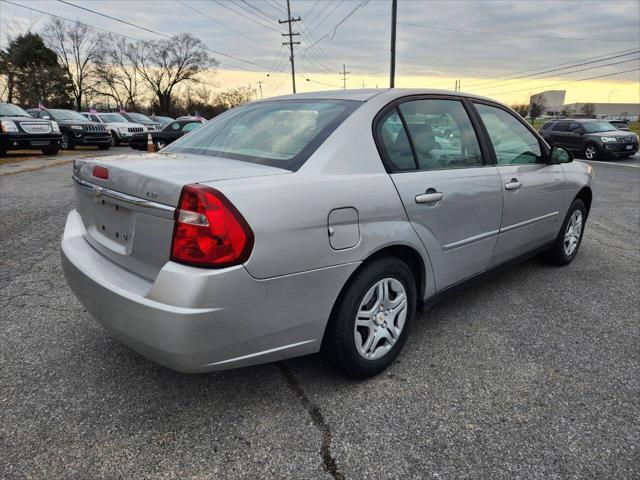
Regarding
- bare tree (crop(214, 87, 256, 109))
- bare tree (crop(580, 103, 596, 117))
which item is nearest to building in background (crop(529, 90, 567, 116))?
bare tree (crop(580, 103, 596, 117))

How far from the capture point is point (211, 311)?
179 centimetres

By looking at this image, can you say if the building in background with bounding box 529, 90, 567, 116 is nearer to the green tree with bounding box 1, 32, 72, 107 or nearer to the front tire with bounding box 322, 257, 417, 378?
the green tree with bounding box 1, 32, 72, 107

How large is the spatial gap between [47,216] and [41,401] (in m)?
4.61

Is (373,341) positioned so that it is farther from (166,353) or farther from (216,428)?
(166,353)

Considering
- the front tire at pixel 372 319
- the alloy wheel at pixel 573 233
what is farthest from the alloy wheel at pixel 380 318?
the alloy wheel at pixel 573 233

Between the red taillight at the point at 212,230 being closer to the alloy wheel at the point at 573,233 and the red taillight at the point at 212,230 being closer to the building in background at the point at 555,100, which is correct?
the alloy wheel at the point at 573,233

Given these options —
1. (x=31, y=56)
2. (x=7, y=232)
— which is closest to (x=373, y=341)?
(x=7, y=232)

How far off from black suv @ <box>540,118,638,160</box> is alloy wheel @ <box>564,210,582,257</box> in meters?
13.1

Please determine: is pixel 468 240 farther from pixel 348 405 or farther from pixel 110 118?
pixel 110 118

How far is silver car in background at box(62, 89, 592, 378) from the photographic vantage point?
6.00ft

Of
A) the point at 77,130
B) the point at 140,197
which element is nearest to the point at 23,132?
the point at 77,130

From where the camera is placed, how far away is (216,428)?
2090 mm

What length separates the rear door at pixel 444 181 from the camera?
254 centimetres

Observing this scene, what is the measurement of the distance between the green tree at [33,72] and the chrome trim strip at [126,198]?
162 ft
